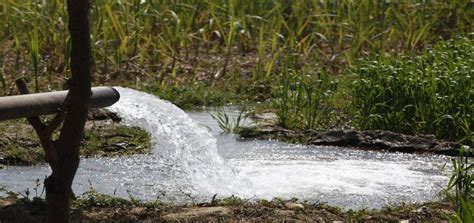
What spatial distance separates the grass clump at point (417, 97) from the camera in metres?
9.45

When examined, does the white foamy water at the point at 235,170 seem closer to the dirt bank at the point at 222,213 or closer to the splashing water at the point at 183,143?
the splashing water at the point at 183,143

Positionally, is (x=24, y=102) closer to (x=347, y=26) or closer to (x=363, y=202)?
(x=363, y=202)

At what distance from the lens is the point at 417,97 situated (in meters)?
9.66

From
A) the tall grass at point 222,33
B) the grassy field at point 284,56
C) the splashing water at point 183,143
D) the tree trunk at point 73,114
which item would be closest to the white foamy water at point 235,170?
the splashing water at point 183,143

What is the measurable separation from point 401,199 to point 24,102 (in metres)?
2.48

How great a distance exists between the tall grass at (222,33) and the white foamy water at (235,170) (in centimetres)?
230

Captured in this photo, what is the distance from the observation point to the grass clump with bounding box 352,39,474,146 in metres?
9.45

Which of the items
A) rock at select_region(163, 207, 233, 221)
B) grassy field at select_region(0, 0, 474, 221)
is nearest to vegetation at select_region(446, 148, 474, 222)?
rock at select_region(163, 207, 233, 221)

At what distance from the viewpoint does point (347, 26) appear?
44.2 feet

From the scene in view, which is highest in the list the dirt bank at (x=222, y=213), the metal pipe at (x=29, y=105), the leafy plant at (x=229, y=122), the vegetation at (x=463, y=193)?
the metal pipe at (x=29, y=105)

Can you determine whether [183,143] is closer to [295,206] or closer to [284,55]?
[295,206]

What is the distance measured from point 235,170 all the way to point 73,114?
10.3ft

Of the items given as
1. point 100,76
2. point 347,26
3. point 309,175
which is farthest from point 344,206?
point 347,26

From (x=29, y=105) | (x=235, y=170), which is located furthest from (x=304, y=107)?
(x=29, y=105)
